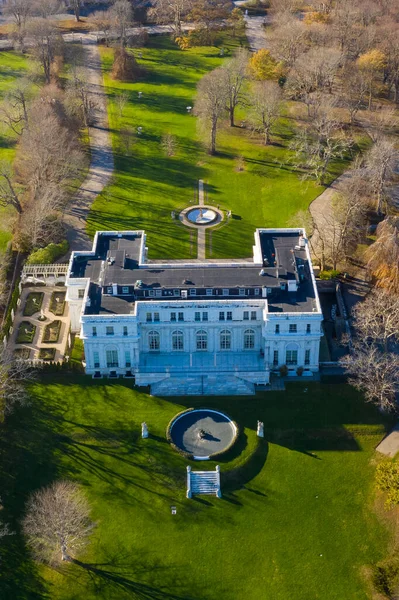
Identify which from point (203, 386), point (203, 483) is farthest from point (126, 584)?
point (203, 386)

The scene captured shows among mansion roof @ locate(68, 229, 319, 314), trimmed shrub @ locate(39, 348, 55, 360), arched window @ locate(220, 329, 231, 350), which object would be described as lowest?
trimmed shrub @ locate(39, 348, 55, 360)

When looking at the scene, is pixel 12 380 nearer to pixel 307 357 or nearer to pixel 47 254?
pixel 47 254

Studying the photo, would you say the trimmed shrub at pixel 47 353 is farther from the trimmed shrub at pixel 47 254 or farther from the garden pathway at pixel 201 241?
the garden pathway at pixel 201 241

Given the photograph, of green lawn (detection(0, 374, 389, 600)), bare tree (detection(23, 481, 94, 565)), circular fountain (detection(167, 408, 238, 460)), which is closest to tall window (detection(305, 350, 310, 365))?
green lawn (detection(0, 374, 389, 600))

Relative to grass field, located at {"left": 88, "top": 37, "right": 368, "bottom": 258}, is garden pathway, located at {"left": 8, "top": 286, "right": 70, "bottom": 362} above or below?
below

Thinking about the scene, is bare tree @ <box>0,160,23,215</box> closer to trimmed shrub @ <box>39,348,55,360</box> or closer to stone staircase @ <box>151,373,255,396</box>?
trimmed shrub @ <box>39,348,55,360</box>

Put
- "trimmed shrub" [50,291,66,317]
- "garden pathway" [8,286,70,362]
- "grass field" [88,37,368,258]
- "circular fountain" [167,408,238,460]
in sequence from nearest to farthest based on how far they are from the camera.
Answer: "circular fountain" [167,408,238,460] → "garden pathway" [8,286,70,362] → "trimmed shrub" [50,291,66,317] → "grass field" [88,37,368,258]
